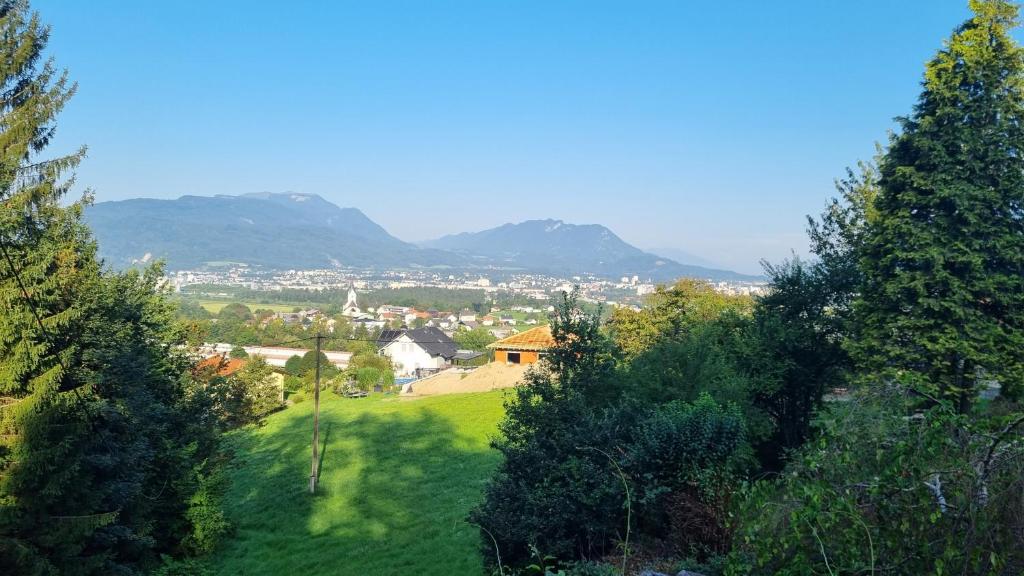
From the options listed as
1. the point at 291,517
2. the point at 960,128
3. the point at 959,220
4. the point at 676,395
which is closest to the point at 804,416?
the point at 676,395

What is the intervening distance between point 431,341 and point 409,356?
4042mm

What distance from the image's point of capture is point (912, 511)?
4012 mm

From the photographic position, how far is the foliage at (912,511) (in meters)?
3.74

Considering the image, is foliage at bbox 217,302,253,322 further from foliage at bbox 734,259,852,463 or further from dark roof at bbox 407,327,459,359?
foliage at bbox 734,259,852,463

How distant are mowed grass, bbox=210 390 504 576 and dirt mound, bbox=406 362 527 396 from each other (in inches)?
189

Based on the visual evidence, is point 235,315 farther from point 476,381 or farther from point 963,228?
point 963,228

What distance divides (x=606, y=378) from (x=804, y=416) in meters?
8.56

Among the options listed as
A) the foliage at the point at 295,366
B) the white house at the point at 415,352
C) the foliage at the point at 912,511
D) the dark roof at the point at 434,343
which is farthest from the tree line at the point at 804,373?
the dark roof at the point at 434,343

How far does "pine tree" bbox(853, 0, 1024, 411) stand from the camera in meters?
12.5

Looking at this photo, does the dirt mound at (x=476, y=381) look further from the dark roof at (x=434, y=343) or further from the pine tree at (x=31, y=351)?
the dark roof at (x=434, y=343)

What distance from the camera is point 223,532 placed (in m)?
16.7

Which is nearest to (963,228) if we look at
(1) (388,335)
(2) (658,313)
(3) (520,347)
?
(2) (658,313)

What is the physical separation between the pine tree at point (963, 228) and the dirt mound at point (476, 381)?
88.2 feet

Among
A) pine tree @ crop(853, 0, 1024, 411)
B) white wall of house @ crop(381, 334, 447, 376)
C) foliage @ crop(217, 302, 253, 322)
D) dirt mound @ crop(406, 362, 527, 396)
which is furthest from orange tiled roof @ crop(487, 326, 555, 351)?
foliage @ crop(217, 302, 253, 322)
